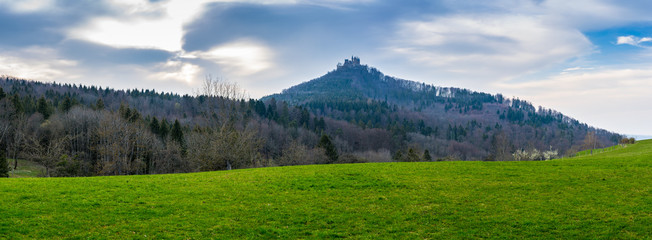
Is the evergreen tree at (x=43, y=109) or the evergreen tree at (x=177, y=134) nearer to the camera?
the evergreen tree at (x=177, y=134)

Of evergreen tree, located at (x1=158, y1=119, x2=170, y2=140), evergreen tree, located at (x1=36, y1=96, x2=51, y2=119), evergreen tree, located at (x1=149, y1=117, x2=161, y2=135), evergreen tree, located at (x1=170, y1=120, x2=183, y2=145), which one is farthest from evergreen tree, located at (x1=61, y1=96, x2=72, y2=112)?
evergreen tree, located at (x1=170, y1=120, x2=183, y2=145)

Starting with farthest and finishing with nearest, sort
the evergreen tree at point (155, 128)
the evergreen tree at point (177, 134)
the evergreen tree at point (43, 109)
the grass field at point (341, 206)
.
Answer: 1. the evergreen tree at point (43, 109)
2. the evergreen tree at point (155, 128)
3. the evergreen tree at point (177, 134)
4. the grass field at point (341, 206)

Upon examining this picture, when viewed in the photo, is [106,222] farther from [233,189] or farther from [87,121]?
[87,121]

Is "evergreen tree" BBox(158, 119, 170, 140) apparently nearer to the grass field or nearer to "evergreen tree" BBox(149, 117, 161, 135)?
"evergreen tree" BBox(149, 117, 161, 135)

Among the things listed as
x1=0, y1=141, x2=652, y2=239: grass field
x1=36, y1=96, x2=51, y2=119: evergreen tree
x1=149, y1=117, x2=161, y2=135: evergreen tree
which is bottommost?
x1=0, y1=141, x2=652, y2=239: grass field

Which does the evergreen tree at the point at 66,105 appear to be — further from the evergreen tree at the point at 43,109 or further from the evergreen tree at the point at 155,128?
the evergreen tree at the point at 155,128

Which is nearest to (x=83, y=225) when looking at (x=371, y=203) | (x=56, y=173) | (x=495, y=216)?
(x=371, y=203)

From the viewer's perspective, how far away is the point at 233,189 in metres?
23.6

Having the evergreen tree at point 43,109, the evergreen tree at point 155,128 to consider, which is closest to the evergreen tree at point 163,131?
the evergreen tree at point 155,128

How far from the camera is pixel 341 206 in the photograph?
1942 cm

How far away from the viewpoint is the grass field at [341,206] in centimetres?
1534

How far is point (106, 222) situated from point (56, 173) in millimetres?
54862

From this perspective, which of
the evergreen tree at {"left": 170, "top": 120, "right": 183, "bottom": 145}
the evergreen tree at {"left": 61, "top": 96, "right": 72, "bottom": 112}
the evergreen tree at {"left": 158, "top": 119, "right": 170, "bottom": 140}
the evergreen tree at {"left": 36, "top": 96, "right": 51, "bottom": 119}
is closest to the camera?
the evergreen tree at {"left": 170, "top": 120, "right": 183, "bottom": 145}

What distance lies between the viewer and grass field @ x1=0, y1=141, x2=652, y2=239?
15.3 m
